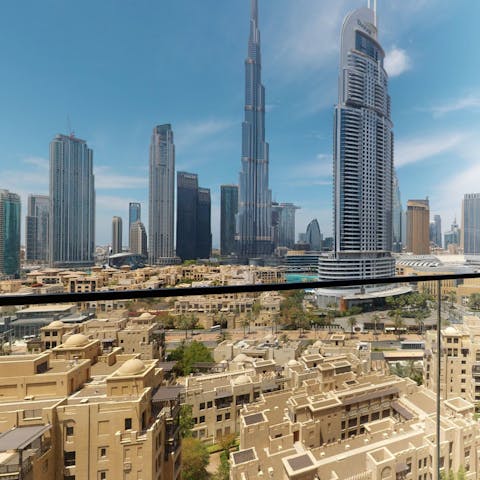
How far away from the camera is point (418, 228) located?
1265 centimetres

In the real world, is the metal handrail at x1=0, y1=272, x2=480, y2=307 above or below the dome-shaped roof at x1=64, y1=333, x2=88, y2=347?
above

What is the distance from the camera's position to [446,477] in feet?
4.28

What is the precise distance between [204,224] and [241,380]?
15712mm

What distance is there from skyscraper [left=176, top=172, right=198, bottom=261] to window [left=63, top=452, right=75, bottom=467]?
44.4 feet

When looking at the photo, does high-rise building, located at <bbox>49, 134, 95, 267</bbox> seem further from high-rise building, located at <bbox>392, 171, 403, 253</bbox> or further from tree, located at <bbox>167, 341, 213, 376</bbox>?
high-rise building, located at <bbox>392, 171, 403, 253</bbox>

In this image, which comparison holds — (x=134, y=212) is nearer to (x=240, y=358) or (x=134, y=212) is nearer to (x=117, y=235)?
(x=117, y=235)

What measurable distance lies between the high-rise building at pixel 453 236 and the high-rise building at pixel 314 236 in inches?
295

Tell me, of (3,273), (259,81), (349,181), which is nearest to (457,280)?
(3,273)

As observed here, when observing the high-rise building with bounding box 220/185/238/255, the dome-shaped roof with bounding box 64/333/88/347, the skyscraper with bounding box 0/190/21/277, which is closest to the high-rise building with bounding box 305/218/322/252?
the high-rise building with bounding box 220/185/238/255

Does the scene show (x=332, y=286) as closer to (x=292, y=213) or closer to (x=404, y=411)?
(x=404, y=411)

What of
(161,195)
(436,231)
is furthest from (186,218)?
(436,231)

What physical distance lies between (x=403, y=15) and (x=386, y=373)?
11.4m

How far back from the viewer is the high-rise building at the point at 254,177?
1620 cm

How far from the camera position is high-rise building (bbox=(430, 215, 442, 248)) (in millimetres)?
10550
